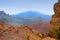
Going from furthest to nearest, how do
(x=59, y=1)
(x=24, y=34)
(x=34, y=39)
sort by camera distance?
1. (x=59, y=1)
2. (x=24, y=34)
3. (x=34, y=39)

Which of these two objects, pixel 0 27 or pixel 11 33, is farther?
pixel 0 27

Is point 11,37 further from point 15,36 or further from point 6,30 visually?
point 6,30

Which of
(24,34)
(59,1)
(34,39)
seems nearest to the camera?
(34,39)

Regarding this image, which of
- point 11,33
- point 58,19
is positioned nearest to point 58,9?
point 58,19

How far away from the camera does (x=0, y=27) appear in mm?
29219

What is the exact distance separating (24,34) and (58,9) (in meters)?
7.17

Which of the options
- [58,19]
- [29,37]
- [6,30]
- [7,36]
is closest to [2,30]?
[6,30]

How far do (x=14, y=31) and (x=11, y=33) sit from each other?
1.31 meters

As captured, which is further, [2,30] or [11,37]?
[2,30]

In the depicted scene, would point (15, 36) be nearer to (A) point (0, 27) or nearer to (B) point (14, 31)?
(B) point (14, 31)

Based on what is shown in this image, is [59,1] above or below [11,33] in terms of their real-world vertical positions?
above

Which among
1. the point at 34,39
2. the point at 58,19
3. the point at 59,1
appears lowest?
the point at 34,39

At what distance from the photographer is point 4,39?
2452cm

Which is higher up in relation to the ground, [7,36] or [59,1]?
[59,1]
